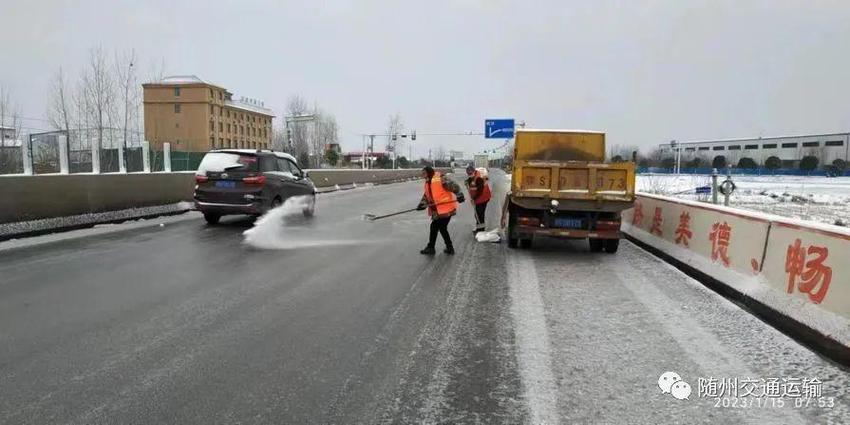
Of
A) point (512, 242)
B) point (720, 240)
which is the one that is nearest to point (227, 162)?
point (512, 242)

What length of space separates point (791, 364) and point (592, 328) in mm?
1569

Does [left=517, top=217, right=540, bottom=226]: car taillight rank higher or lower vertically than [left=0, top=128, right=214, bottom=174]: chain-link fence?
lower

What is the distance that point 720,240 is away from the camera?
784cm

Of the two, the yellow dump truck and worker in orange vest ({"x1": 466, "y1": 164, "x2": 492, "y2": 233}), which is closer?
the yellow dump truck

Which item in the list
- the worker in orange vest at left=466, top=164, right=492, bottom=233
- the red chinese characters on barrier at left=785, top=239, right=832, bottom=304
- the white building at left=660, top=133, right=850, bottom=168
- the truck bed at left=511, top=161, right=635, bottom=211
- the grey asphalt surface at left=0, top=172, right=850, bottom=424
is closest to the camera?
the grey asphalt surface at left=0, top=172, right=850, bottom=424

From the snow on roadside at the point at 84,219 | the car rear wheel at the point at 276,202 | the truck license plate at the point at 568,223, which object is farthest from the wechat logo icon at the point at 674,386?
the snow on roadside at the point at 84,219

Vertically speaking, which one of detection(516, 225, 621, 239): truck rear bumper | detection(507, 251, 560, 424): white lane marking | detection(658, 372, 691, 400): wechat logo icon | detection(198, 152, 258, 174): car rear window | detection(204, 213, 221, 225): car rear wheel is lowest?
detection(658, 372, 691, 400): wechat logo icon

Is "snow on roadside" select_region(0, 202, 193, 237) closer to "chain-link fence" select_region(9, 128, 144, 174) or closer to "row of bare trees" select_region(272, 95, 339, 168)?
"chain-link fence" select_region(9, 128, 144, 174)

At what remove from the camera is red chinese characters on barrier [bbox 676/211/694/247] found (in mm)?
9188

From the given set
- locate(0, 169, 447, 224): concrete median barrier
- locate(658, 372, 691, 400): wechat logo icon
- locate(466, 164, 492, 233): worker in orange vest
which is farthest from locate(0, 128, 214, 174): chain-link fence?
locate(658, 372, 691, 400): wechat logo icon

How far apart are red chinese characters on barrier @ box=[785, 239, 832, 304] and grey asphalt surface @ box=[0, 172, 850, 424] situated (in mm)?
534

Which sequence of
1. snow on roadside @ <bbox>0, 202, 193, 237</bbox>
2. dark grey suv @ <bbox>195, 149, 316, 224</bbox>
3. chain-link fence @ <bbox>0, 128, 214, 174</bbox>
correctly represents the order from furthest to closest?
chain-link fence @ <bbox>0, 128, 214, 174</bbox>
dark grey suv @ <bbox>195, 149, 316, 224</bbox>
snow on roadside @ <bbox>0, 202, 193, 237</bbox>

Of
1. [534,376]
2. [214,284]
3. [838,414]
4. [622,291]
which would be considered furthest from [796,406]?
[214,284]

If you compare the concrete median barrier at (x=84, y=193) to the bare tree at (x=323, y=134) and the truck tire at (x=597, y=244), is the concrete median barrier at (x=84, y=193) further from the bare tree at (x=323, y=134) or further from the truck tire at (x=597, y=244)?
the bare tree at (x=323, y=134)
